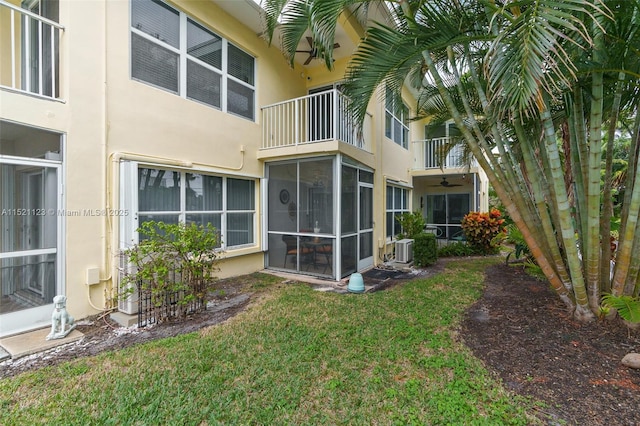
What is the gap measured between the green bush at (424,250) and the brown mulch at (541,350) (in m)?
3.11

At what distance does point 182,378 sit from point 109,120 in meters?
4.18

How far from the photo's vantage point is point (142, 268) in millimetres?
4121

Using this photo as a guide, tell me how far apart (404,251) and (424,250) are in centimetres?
56

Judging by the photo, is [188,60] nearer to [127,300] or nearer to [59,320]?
[127,300]

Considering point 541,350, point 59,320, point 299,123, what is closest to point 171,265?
point 59,320

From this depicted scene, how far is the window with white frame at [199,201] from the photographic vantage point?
5254 mm

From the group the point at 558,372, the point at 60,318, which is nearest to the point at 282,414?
the point at 558,372

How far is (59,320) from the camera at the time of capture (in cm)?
380

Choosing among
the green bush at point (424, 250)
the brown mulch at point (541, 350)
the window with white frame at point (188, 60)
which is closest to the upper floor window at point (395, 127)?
the green bush at point (424, 250)

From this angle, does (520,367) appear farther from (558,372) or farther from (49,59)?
(49,59)

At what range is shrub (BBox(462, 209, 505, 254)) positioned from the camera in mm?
10344

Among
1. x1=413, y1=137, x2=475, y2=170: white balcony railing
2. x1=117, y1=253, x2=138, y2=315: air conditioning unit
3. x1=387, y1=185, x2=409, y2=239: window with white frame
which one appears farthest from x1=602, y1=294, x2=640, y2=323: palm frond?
x1=413, y1=137, x2=475, y2=170: white balcony railing

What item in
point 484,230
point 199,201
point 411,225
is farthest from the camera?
point 484,230

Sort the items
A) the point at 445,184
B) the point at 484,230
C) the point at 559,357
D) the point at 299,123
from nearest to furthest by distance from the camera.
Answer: the point at 559,357, the point at 299,123, the point at 484,230, the point at 445,184
